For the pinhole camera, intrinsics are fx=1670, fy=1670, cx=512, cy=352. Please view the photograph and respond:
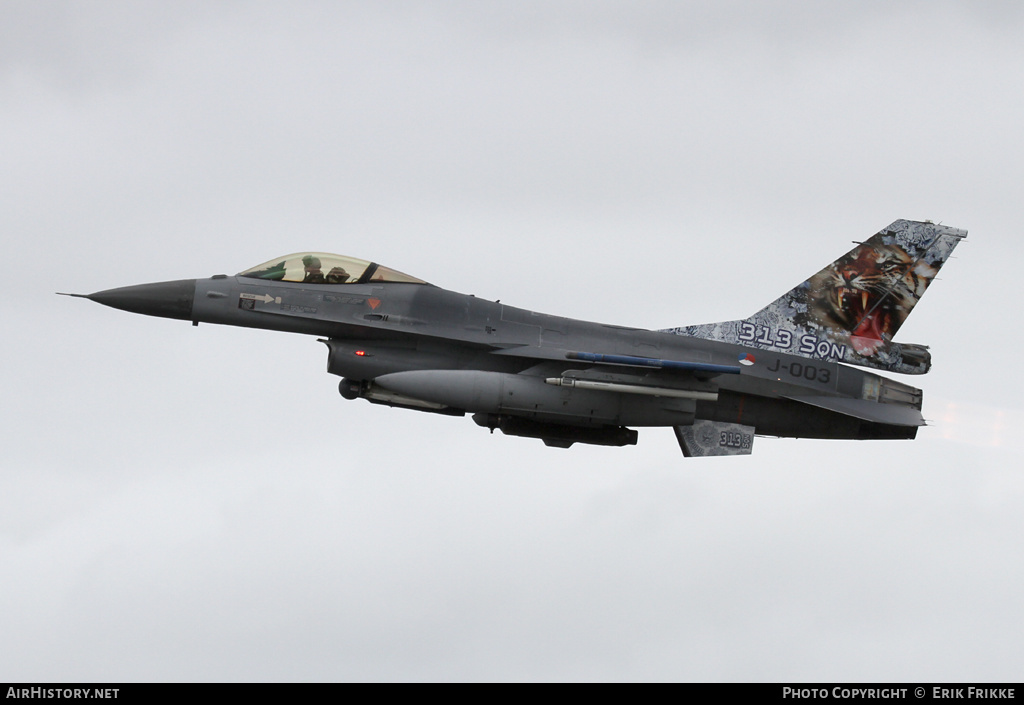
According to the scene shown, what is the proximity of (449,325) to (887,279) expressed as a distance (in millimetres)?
8230

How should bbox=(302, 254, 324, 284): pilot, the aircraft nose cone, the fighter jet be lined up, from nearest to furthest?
the fighter jet < the aircraft nose cone < bbox=(302, 254, 324, 284): pilot

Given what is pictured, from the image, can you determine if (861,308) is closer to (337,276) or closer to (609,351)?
(609,351)

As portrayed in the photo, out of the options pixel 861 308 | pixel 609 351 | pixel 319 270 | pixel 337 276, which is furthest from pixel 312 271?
pixel 861 308

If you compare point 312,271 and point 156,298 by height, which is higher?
point 312,271

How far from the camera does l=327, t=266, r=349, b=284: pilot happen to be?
29234 millimetres

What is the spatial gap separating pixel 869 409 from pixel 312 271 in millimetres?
10238

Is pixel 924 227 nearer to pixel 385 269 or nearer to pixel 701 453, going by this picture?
pixel 701 453

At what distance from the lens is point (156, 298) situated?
94.8ft

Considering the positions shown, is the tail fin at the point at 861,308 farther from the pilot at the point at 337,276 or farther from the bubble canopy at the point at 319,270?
the pilot at the point at 337,276

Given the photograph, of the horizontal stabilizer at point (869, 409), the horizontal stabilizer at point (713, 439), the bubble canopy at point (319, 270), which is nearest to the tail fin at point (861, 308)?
the horizontal stabilizer at point (869, 409)

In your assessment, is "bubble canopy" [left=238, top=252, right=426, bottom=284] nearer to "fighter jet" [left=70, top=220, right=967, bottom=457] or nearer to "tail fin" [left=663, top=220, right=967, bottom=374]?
"fighter jet" [left=70, top=220, right=967, bottom=457]

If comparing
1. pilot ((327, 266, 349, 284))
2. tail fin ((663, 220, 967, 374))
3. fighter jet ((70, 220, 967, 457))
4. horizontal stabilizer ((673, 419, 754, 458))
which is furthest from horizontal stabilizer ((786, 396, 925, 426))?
pilot ((327, 266, 349, 284))

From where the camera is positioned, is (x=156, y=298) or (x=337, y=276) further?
(x=337, y=276)
